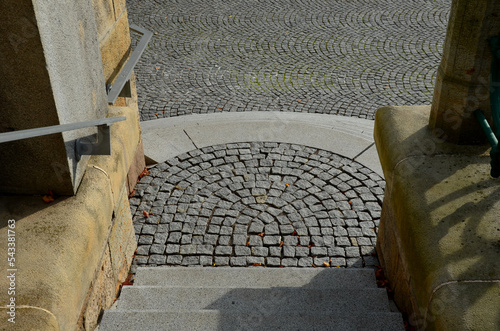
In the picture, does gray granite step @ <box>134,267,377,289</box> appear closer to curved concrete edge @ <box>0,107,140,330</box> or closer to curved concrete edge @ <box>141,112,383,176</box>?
curved concrete edge @ <box>0,107,140,330</box>

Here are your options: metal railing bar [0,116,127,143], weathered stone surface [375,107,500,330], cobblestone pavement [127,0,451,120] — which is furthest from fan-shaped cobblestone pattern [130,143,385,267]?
metal railing bar [0,116,127,143]

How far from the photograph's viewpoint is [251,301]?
375cm

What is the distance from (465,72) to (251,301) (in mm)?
2209

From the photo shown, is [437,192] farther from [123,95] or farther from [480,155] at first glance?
[123,95]

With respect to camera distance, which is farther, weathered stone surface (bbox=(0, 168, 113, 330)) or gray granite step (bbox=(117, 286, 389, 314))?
gray granite step (bbox=(117, 286, 389, 314))

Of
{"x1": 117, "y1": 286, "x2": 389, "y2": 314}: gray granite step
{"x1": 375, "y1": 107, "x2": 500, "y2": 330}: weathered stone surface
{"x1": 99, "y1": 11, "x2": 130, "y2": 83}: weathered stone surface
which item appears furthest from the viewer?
{"x1": 99, "y1": 11, "x2": 130, "y2": 83}: weathered stone surface

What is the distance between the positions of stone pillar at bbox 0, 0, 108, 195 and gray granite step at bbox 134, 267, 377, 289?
1545 mm

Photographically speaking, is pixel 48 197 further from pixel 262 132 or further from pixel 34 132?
pixel 262 132

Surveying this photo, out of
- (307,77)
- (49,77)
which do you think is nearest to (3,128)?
(49,77)

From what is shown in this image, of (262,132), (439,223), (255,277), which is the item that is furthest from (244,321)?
(262,132)

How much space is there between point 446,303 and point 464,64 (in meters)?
1.61

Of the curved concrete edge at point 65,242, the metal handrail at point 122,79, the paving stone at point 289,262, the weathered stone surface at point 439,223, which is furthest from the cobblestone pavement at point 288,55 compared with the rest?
the curved concrete edge at point 65,242

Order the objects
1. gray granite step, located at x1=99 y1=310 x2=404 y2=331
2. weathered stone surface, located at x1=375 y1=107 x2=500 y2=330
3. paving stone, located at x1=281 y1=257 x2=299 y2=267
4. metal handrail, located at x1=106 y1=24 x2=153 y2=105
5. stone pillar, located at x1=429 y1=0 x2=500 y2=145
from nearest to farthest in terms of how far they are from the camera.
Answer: weathered stone surface, located at x1=375 y1=107 x2=500 y2=330
stone pillar, located at x1=429 y1=0 x2=500 y2=145
gray granite step, located at x1=99 y1=310 x2=404 y2=331
metal handrail, located at x1=106 y1=24 x2=153 y2=105
paving stone, located at x1=281 y1=257 x2=299 y2=267

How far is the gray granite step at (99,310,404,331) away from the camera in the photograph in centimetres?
324
